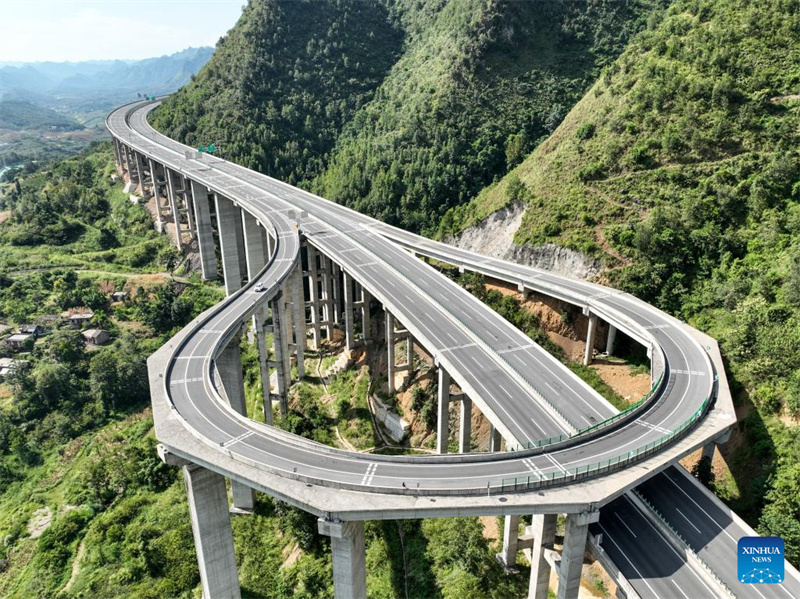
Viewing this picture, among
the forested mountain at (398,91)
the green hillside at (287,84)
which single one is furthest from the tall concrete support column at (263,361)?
the green hillside at (287,84)

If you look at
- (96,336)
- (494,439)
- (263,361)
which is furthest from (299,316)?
(96,336)

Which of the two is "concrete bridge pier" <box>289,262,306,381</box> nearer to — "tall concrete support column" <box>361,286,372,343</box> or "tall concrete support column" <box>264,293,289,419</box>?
"tall concrete support column" <box>264,293,289,419</box>

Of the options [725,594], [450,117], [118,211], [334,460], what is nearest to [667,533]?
[725,594]

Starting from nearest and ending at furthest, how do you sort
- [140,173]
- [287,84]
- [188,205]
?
1. [188,205]
2. [140,173]
3. [287,84]

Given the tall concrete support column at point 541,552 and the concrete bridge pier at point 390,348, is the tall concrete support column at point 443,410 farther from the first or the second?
the tall concrete support column at point 541,552

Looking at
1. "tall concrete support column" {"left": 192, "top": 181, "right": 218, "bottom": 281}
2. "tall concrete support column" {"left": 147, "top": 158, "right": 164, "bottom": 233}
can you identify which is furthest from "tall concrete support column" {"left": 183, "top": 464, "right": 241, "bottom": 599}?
"tall concrete support column" {"left": 147, "top": 158, "right": 164, "bottom": 233}

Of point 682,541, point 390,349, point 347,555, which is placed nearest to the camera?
point 682,541

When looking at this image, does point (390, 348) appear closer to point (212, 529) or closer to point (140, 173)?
point (212, 529)
